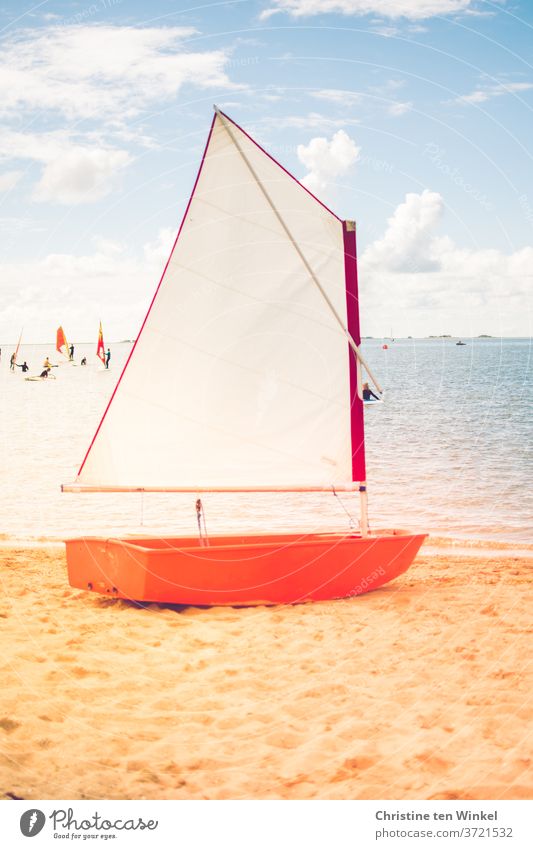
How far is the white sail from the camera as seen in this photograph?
9836 millimetres

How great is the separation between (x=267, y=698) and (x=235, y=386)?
4076 mm

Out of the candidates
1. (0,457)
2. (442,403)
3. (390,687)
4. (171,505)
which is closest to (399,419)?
(442,403)

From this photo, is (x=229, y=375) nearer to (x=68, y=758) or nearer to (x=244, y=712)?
(x=244, y=712)

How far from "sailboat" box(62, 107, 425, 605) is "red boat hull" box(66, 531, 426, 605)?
2 centimetres

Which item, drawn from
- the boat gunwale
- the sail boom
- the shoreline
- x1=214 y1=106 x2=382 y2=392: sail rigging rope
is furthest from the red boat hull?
the shoreline

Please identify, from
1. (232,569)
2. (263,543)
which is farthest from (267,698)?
(263,543)

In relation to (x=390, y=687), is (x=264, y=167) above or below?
above

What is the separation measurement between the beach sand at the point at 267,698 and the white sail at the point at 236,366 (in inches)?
72.0

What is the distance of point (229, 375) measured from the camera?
1000 cm

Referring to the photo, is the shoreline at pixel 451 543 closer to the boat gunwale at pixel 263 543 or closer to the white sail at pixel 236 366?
the boat gunwale at pixel 263 543

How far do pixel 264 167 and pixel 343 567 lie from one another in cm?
526

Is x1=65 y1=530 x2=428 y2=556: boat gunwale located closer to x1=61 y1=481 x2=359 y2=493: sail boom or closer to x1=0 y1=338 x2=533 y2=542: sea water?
x1=61 y1=481 x2=359 y2=493: sail boom

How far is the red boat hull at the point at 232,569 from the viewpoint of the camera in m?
9.95
